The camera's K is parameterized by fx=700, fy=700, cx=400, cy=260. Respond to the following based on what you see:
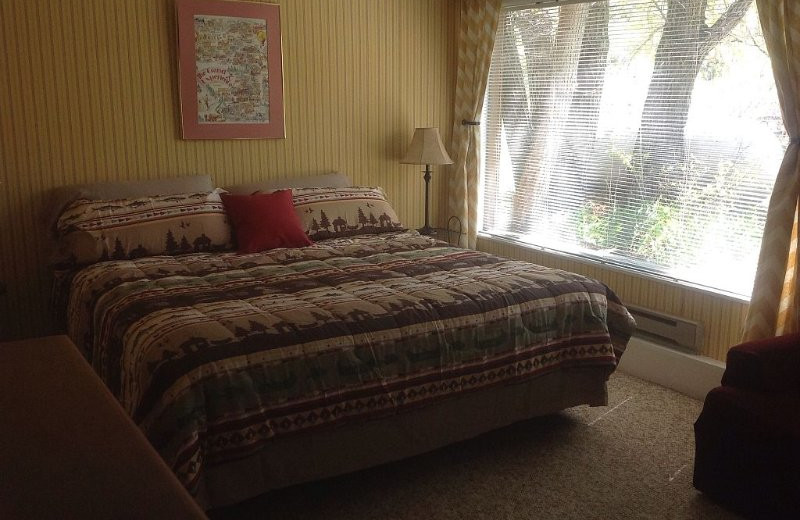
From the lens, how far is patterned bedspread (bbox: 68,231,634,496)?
2084 millimetres

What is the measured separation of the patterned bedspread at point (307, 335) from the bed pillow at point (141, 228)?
95 mm

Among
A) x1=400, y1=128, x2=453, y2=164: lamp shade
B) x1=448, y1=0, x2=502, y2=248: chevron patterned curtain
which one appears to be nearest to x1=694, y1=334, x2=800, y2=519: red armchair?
x1=400, y1=128, x2=453, y2=164: lamp shade

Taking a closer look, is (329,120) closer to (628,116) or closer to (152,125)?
(152,125)

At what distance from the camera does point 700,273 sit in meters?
3.51

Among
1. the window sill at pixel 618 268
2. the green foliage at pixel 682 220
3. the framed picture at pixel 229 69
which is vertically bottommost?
the window sill at pixel 618 268

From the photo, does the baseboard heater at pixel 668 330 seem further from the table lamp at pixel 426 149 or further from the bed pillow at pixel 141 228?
the bed pillow at pixel 141 228

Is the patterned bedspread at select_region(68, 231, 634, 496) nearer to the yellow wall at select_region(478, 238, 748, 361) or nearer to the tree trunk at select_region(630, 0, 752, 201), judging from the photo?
the yellow wall at select_region(478, 238, 748, 361)

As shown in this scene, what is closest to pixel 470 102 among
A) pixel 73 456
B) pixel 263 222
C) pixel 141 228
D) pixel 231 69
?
pixel 231 69

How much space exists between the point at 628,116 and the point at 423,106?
4.73 feet

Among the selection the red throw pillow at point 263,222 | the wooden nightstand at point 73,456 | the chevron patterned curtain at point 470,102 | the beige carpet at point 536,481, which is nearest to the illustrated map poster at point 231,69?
the red throw pillow at point 263,222

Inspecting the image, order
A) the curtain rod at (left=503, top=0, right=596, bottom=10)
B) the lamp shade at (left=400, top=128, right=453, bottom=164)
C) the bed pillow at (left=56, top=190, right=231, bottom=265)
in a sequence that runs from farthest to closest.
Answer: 1. the lamp shade at (left=400, top=128, right=453, bottom=164)
2. the curtain rod at (left=503, top=0, right=596, bottom=10)
3. the bed pillow at (left=56, top=190, right=231, bottom=265)

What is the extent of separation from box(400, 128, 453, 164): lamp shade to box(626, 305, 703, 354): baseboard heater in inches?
57.6

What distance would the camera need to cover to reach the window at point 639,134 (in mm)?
3246

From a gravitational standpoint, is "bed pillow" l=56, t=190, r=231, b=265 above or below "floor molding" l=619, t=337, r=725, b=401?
above
